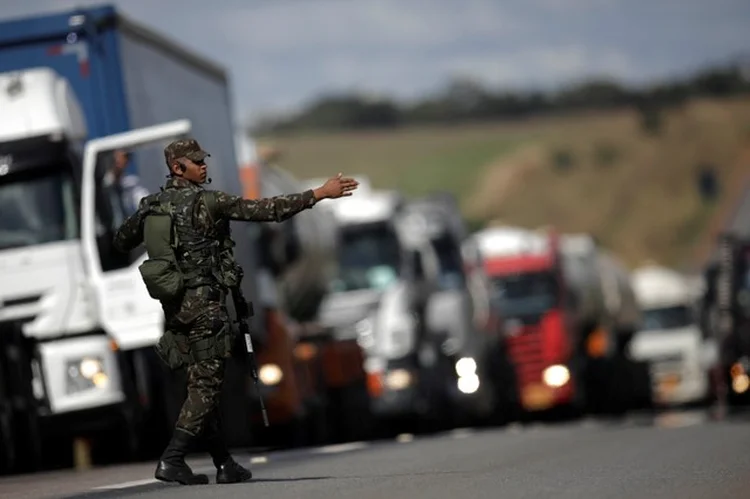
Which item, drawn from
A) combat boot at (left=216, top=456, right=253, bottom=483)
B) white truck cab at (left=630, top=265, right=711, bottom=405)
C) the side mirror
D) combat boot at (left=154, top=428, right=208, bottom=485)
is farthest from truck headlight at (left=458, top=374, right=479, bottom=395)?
combat boot at (left=154, top=428, right=208, bottom=485)

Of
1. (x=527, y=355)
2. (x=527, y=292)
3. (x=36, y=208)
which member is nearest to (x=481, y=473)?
(x=36, y=208)

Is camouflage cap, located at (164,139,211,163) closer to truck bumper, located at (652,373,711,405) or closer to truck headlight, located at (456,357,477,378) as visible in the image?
truck headlight, located at (456,357,477,378)

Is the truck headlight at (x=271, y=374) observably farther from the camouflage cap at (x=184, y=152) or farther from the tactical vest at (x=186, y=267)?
the camouflage cap at (x=184, y=152)

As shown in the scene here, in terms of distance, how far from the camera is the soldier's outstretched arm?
40.9 ft

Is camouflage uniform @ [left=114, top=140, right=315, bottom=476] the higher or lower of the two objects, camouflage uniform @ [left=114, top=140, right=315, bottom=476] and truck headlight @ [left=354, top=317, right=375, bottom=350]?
the higher

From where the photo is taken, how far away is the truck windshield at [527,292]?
3488cm

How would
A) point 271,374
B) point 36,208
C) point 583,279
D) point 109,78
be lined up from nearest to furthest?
point 36,208 < point 109,78 < point 271,374 < point 583,279

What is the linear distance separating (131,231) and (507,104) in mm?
131860

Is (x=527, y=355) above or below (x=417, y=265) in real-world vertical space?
below

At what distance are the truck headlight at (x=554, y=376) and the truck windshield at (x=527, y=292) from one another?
93 centimetres

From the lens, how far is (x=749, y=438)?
1777 centimetres

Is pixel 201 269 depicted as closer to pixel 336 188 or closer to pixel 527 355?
pixel 336 188

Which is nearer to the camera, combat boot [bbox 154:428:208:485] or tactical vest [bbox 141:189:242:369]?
tactical vest [bbox 141:189:242:369]

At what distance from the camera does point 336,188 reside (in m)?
12.5
